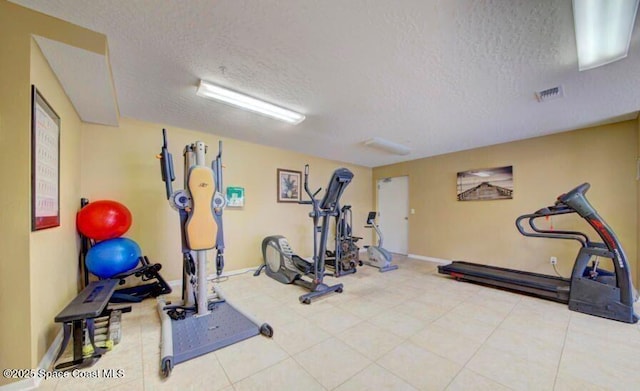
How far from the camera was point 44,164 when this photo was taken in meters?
1.81

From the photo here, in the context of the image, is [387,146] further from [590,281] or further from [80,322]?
[80,322]

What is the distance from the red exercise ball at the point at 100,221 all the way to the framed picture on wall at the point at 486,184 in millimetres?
5964

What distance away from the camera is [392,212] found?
21.2 ft

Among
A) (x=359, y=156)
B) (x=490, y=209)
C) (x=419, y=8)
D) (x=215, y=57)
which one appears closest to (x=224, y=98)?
(x=215, y=57)

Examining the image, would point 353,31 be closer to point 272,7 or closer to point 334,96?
point 272,7

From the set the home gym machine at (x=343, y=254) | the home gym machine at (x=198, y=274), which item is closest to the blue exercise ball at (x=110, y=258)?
the home gym machine at (x=198, y=274)

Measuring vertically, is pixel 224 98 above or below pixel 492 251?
above

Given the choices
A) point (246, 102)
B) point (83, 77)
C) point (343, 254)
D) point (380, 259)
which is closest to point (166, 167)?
point (83, 77)

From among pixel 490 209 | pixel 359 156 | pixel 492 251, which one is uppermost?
pixel 359 156

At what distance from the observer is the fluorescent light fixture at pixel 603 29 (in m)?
1.45

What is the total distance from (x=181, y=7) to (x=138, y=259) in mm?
2867

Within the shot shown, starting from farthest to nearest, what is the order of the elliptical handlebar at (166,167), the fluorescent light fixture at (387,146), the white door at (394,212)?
the white door at (394,212) < the fluorescent light fixture at (387,146) < the elliptical handlebar at (166,167)

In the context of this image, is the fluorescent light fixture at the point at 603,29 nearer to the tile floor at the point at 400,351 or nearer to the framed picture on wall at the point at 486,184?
the tile floor at the point at 400,351

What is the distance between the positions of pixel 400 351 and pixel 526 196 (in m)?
4.03
